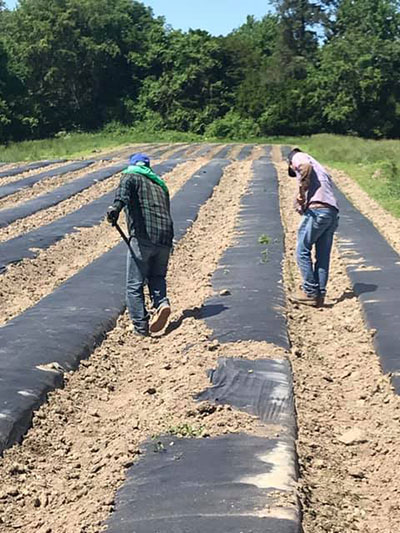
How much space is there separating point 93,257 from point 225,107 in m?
34.0

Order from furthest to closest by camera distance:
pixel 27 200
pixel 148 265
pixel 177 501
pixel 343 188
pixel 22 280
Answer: pixel 343 188
pixel 27 200
pixel 22 280
pixel 148 265
pixel 177 501

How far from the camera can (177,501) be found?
312 centimetres

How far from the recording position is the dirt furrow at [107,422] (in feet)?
10.9

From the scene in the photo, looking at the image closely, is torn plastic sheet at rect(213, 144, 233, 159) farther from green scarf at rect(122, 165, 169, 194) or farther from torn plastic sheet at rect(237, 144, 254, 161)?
green scarf at rect(122, 165, 169, 194)

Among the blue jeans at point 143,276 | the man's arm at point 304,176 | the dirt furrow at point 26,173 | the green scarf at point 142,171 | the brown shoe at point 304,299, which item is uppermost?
the green scarf at point 142,171

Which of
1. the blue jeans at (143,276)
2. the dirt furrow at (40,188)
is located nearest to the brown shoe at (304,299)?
the blue jeans at (143,276)

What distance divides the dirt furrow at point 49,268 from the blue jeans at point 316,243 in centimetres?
237

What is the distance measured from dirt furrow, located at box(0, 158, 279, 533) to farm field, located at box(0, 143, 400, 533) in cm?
1

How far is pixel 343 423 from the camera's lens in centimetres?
435

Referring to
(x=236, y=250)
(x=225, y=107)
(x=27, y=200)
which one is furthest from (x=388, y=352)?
(x=225, y=107)

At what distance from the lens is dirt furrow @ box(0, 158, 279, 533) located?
331 cm

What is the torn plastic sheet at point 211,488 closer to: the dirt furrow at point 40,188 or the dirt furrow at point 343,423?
the dirt furrow at point 343,423

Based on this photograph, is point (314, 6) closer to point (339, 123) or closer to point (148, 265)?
point (339, 123)

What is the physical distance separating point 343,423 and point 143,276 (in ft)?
6.65
